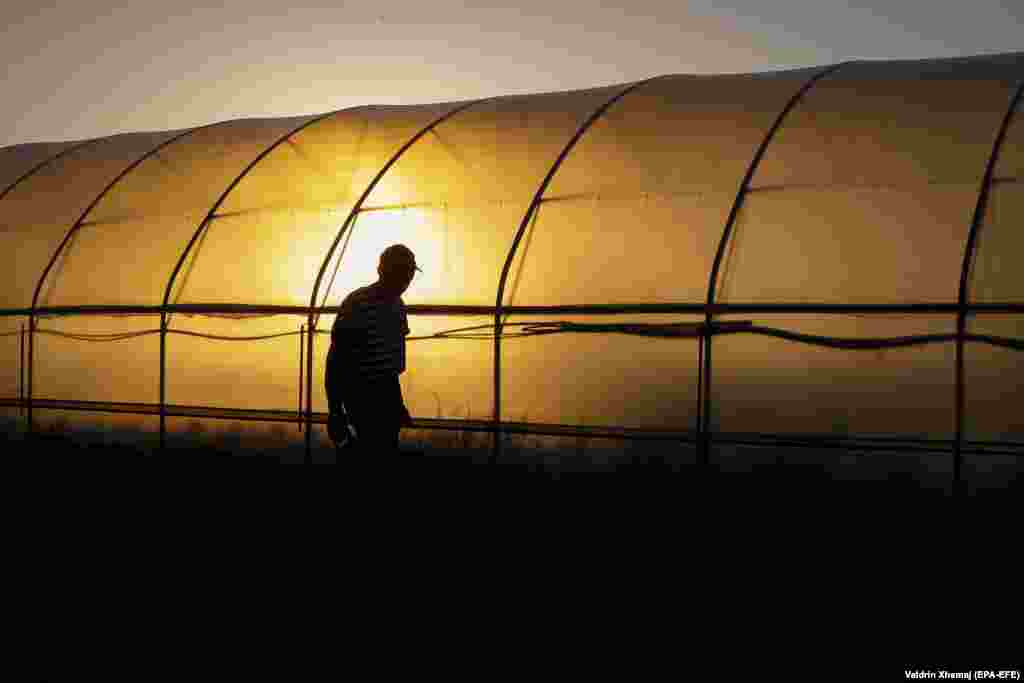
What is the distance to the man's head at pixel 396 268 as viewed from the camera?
1098 centimetres

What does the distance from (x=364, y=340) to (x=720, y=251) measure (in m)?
4.17

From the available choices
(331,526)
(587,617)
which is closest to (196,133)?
(331,526)

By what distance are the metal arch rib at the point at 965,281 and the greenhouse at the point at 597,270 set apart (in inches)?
1.1

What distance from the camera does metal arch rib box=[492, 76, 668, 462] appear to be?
13922mm

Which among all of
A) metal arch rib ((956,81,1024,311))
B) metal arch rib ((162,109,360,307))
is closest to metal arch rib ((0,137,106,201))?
metal arch rib ((162,109,360,307))

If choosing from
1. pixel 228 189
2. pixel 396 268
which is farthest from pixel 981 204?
pixel 228 189

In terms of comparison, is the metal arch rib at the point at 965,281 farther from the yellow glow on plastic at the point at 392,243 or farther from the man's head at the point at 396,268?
the yellow glow on plastic at the point at 392,243

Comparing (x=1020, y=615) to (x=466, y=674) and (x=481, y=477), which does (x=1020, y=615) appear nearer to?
(x=466, y=674)

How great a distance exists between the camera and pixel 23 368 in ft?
57.9

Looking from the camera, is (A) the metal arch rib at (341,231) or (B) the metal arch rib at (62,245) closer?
(A) the metal arch rib at (341,231)

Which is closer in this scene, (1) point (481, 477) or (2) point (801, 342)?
(2) point (801, 342)

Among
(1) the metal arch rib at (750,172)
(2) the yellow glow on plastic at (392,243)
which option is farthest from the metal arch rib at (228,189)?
(1) the metal arch rib at (750,172)

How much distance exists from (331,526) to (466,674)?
18.1 ft

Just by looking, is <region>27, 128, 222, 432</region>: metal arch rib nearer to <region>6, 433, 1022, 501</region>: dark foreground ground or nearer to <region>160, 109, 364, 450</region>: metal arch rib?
<region>160, 109, 364, 450</region>: metal arch rib
